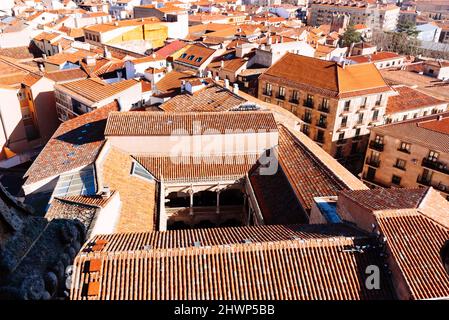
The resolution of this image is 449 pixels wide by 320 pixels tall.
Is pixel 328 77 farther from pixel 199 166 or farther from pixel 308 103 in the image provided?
pixel 199 166

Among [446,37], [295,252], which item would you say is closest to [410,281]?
[295,252]

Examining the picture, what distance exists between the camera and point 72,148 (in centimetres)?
3014

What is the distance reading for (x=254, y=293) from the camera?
1568 cm

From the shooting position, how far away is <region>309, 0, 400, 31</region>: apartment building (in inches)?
5989

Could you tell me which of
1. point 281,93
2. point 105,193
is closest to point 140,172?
point 105,193

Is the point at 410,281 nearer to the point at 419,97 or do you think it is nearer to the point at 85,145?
the point at 85,145

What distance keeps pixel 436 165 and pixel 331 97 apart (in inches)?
547

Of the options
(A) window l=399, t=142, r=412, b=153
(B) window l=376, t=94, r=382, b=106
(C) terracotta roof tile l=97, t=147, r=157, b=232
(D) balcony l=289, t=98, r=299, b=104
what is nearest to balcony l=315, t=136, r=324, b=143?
(D) balcony l=289, t=98, r=299, b=104

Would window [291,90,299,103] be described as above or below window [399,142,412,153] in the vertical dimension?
above

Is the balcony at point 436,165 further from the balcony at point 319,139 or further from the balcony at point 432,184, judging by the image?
the balcony at point 319,139

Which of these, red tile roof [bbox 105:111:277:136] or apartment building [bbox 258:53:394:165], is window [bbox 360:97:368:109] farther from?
red tile roof [bbox 105:111:277:136]

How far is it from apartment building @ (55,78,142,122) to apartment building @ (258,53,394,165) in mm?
18330

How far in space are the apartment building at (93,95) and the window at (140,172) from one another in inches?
400

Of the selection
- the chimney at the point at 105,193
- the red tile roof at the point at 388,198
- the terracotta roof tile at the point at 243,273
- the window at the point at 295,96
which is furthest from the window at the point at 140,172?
the window at the point at 295,96
